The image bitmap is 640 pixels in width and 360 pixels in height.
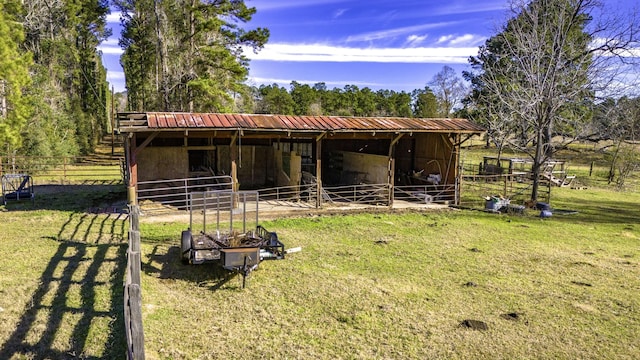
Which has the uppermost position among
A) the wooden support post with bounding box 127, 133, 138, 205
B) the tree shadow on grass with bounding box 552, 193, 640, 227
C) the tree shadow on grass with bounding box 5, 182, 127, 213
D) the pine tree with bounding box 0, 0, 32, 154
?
the pine tree with bounding box 0, 0, 32, 154

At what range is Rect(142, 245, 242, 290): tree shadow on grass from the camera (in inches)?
284

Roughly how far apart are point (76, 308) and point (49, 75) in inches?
1033

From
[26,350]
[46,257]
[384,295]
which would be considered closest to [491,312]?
[384,295]

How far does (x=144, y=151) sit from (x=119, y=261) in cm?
677

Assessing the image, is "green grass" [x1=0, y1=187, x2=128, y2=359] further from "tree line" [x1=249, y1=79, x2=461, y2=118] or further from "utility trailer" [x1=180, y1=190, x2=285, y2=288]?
"tree line" [x1=249, y1=79, x2=461, y2=118]

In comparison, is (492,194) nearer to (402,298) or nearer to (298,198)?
(298,198)

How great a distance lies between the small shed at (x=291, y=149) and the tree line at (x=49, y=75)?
19.5ft

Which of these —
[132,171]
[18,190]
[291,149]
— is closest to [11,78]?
[18,190]

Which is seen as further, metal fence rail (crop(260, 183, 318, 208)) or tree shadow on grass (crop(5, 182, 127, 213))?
metal fence rail (crop(260, 183, 318, 208))

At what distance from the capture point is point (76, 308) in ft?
19.2

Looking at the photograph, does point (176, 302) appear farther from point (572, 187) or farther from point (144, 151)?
point (572, 187)

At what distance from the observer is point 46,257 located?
8.05 metres

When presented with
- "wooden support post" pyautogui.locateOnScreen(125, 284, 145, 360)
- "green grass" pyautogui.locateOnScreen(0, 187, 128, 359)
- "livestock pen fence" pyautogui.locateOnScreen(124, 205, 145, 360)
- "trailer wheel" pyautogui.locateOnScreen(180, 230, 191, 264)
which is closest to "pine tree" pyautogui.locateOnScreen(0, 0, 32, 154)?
"green grass" pyautogui.locateOnScreen(0, 187, 128, 359)

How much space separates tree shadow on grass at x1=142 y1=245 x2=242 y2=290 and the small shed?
157 inches
